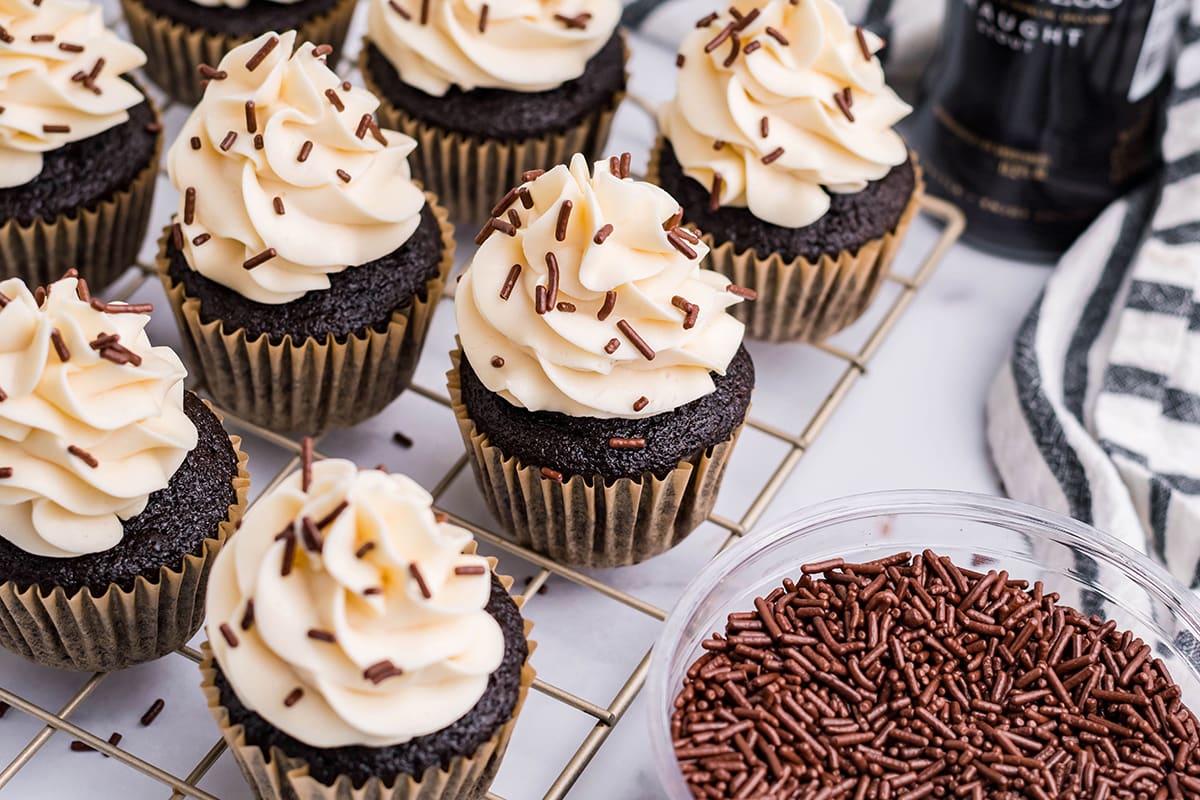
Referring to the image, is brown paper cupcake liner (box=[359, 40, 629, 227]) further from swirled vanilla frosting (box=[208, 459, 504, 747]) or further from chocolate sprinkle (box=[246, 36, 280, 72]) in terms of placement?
swirled vanilla frosting (box=[208, 459, 504, 747])

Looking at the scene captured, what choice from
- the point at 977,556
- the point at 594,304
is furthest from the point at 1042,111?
the point at 594,304

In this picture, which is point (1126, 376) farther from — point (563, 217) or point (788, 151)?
point (563, 217)

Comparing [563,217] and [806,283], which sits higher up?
[563,217]

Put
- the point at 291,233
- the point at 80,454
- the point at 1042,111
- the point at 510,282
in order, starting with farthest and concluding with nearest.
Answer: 1. the point at 1042,111
2. the point at 291,233
3. the point at 510,282
4. the point at 80,454

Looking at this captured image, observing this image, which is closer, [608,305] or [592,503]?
[608,305]

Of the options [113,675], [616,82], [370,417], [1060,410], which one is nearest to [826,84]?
[616,82]

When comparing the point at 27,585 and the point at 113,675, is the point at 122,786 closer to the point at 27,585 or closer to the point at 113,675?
the point at 113,675
